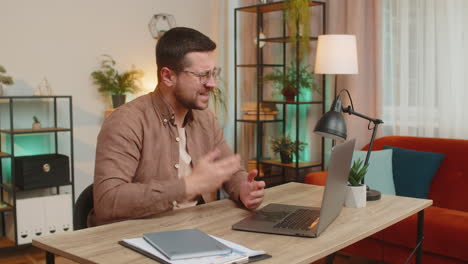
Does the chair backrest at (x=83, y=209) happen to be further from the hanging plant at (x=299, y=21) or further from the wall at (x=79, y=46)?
the hanging plant at (x=299, y=21)

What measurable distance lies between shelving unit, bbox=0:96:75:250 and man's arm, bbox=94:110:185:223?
1959 millimetres

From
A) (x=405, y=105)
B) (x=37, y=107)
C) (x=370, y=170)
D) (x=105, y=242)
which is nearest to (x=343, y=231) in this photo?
(x=105, y=242)

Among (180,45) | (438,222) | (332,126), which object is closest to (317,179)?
(438,222)

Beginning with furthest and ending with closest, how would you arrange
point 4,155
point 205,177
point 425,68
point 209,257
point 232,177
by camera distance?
point 425,68 → point 4,155 → point 232,177 → point 205,177 → point 209,257

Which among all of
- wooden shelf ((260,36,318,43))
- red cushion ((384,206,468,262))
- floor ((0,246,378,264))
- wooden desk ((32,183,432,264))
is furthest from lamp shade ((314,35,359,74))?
wooden desk ((32,183,432,264))

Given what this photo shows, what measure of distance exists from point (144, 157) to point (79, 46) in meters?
2.56

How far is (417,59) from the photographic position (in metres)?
3.83

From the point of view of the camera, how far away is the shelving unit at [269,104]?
4434 mm

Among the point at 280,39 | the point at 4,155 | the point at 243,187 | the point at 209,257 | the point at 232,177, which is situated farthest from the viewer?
the point at 280,39

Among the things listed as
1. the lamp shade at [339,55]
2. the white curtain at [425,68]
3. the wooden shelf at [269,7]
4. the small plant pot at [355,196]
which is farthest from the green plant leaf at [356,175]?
the wooden shelf at [269,7]

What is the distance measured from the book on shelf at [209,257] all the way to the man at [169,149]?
0.27m

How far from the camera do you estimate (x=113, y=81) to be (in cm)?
433

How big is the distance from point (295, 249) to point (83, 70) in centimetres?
325

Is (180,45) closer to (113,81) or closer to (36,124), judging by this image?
(36,124)
